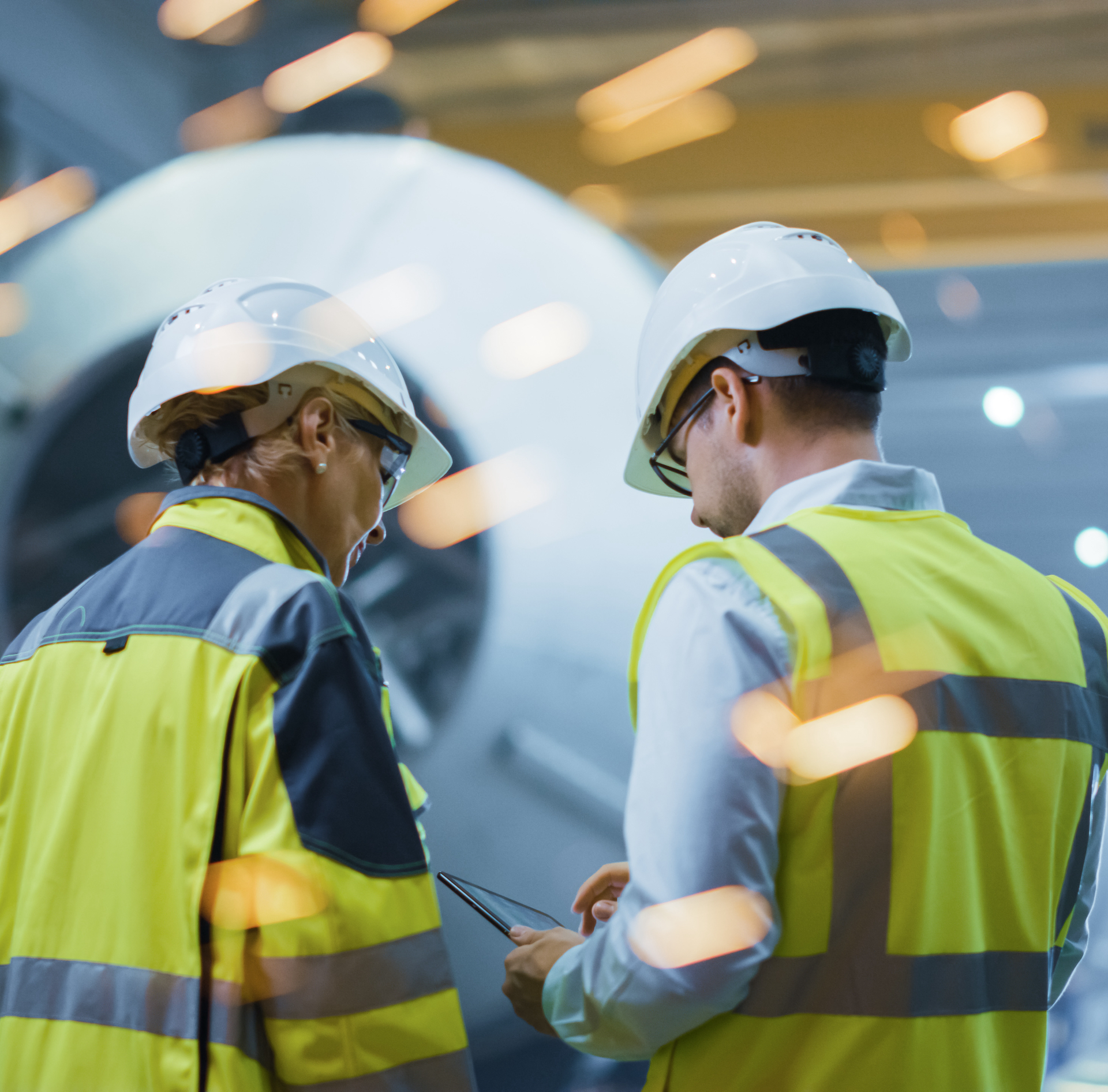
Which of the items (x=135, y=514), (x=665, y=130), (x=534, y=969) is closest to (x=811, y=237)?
(x=534, y=969)

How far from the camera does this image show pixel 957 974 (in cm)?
81

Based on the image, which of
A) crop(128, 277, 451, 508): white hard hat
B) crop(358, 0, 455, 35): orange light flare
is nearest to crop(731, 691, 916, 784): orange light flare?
crop(128, 277, 451, 508): white hard hat

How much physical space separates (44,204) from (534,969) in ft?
6.36

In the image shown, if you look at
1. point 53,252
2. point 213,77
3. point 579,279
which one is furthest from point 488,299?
point 213,77

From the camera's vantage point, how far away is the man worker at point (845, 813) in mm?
778

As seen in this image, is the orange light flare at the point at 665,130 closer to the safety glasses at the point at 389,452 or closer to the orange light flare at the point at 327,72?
the orange light flare at the point at 327,72

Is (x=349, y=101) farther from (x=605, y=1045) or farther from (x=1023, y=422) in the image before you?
(x=605, y=1045)

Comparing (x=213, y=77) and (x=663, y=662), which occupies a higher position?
(x=213, y=77)

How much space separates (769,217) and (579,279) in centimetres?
107

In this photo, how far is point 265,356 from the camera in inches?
47.3

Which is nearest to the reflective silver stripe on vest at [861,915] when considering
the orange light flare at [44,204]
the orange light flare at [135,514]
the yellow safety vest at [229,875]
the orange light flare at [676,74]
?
the yellow safety vest at [229,875]

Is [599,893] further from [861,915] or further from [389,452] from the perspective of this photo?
[389,452]

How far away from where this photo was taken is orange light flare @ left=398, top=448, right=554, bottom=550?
1.73 metres

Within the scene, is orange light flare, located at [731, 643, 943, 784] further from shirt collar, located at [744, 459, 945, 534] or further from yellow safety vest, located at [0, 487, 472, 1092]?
yellow safety vest, located at [0, 487, 472, 1092]
